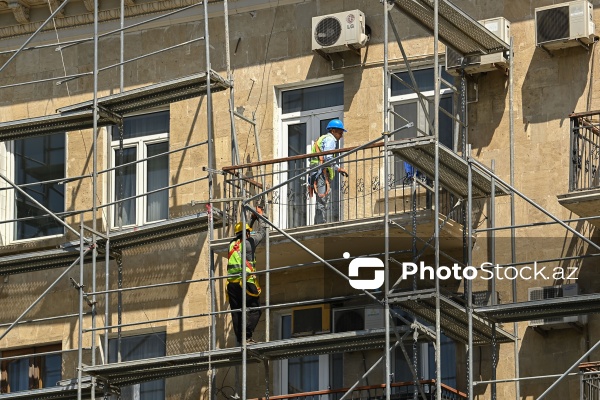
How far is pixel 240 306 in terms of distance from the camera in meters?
28.4

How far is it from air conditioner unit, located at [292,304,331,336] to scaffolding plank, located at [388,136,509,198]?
8.92ft

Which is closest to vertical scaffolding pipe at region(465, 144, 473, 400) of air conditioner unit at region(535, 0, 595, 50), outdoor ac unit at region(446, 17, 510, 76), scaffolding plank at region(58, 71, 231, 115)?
outdoor ac unit at region(446, 17, 510, 76)

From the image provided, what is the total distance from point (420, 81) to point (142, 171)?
4441mm

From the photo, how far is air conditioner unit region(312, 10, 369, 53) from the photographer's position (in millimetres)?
29656

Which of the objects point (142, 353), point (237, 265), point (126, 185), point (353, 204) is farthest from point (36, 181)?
point (353, 204)

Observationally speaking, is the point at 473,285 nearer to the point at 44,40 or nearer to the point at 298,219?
the point at 298,219

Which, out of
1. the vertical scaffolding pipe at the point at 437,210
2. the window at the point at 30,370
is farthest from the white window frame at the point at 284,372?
the window at the point at 30,370

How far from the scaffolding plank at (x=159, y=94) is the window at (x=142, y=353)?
3.17 m

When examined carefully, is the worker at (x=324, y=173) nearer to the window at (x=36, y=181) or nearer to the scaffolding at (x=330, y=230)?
the scaffolding at (x=330, y=230)

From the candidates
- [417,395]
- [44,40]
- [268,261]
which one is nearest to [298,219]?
[268,261]

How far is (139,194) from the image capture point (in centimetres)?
3109

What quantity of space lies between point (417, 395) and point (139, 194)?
604 cm

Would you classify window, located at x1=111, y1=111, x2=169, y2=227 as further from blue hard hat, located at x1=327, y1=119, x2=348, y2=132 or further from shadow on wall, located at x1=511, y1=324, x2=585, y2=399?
shadow on wall, located at x1=511, y1=324, x2=585, y2=399

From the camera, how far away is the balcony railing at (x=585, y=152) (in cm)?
2692
